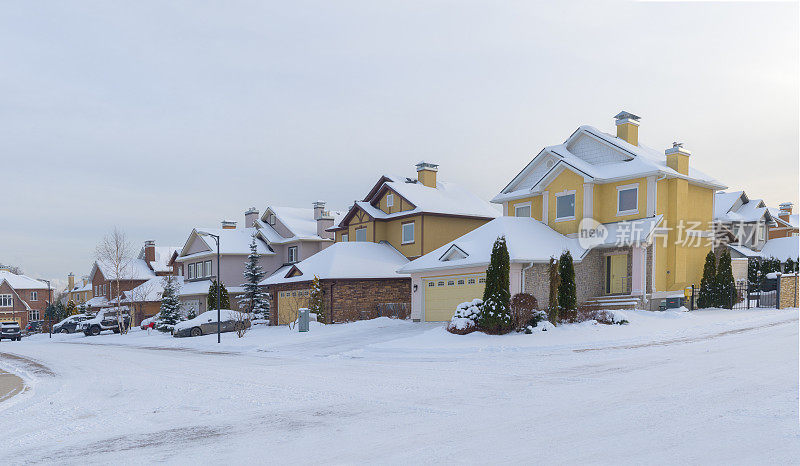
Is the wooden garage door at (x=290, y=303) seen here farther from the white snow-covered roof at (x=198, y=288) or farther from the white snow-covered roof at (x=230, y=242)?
the white snow-covered roof at (x=230, y=242)

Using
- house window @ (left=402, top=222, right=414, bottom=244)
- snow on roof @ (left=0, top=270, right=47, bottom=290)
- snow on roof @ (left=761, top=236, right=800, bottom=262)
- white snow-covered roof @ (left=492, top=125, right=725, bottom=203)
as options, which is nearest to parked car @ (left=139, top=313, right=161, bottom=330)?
house window @ (left=402, top=222, right=414, bottom=244)

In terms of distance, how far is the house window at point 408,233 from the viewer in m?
39.5

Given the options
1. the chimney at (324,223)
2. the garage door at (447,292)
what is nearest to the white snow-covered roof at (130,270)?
the chimney at (324,223)

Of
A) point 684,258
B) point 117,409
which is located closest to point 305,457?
point 117,409

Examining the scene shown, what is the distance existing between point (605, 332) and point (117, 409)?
15.7 meters

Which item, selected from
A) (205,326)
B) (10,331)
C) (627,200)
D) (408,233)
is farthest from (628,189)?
(10,331)

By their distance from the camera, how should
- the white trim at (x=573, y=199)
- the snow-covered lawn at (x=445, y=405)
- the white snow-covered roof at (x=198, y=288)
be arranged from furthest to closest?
the white snow-covered roof at (x=198, y=288), the white trim at (x=573, y=199), the snow-covered lawn at (x=445, y=405)

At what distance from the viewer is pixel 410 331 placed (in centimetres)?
2808

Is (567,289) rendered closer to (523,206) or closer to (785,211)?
(523,206)

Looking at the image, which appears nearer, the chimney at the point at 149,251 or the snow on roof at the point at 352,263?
the snow on roof at the point at 352,263

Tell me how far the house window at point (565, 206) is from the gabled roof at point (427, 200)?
28.0ft

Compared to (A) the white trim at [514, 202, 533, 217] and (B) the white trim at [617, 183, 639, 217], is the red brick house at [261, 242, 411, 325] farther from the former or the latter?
(B) the white trim at [617, 183, 639, 217]

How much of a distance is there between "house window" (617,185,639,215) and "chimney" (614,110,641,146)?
4.54 metres

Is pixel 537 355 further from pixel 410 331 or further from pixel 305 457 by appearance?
pixel 305 457
